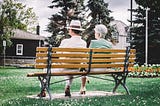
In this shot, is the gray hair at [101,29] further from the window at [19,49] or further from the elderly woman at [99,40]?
the window at [19,49]

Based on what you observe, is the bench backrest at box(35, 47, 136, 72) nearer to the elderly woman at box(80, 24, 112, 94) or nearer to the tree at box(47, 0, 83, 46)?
the elderly woman at box(80, 24, 112, 94)

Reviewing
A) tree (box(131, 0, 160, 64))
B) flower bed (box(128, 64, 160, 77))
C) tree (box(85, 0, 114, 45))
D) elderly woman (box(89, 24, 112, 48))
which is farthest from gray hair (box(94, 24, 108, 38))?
tree (box(85, 0, 114, 45))

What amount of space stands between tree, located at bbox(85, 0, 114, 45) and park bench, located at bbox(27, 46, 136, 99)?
38.7 meters

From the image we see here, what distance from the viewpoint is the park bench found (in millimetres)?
8281

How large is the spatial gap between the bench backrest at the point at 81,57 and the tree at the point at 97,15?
1523 inches

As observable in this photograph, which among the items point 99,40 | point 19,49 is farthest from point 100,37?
point 19,49

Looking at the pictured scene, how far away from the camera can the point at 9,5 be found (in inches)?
1898

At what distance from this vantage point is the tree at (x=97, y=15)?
4844 centimetres

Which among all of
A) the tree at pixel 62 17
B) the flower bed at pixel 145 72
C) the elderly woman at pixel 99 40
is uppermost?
the tree at pixel 62 17

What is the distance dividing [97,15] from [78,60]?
40.8 meters

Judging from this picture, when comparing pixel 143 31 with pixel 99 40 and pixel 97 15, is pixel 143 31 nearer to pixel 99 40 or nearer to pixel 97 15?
pixel 97 15

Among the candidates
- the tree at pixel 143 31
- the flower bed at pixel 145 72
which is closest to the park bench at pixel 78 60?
the flower bed at pixel 145 72

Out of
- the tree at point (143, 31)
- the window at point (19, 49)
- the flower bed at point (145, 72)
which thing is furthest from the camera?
the window at point (19, 49)

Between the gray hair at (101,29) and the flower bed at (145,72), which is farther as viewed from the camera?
the flower bed at (145,72)
